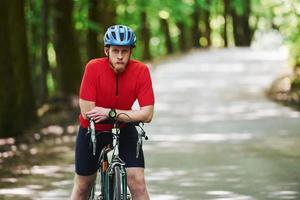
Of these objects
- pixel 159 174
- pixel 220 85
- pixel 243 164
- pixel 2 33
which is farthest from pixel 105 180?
pixel 220 85

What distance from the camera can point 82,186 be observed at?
599cm

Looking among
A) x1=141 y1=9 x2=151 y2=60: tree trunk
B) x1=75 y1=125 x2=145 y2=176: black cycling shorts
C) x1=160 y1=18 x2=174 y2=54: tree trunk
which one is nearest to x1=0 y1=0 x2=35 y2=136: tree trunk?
x1=75 y1=125 x2=145 y2=176: black cycling shorts

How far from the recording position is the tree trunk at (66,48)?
19875 mm

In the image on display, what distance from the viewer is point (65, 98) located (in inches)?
773

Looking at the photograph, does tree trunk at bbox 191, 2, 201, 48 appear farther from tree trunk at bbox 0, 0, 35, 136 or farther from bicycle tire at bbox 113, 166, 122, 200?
bicycle tire at bbox 113, 166, 122, 200

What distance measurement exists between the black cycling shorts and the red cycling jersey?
300 mm

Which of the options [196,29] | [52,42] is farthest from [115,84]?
[196,29]

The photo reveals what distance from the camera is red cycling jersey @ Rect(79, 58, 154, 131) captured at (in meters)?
5.58

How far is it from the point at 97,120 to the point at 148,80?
0.51 meters

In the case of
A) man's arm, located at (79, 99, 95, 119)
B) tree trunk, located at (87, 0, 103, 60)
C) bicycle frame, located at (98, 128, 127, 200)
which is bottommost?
bicycle frame, located at (98, 128, 127, 200)

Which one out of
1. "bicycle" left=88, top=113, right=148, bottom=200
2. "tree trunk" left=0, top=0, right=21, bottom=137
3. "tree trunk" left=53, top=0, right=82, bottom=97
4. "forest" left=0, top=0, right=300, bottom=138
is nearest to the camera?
"bicycle" left=88, top=113, right=148, bottom=200

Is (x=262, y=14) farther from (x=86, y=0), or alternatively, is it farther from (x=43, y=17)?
(x=43, y=17)

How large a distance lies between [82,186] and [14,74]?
333 inches

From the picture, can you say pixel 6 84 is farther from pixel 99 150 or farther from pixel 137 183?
pixel 137 183
